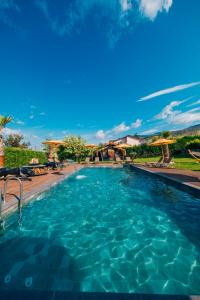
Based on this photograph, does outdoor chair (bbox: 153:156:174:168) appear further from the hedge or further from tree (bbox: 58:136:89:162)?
tree (bbox: 58:136:89:162)

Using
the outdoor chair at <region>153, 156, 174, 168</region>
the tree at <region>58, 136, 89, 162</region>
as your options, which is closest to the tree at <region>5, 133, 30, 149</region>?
the tree at <region>58, 136, 89, 162</region>

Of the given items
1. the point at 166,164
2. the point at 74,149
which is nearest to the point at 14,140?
the point at 74,149

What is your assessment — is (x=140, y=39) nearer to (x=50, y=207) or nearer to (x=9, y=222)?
(x=50, y=207)

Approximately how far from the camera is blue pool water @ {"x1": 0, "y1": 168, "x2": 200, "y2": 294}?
2.73 m

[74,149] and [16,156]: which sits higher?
[74,149]

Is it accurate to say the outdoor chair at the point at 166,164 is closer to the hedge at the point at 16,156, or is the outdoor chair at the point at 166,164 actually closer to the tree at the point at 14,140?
the hedge at the point at 16,156

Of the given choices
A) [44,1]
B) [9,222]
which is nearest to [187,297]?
[9,222]

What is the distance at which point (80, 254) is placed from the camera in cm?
365

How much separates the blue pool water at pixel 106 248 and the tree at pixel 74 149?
23.5 m

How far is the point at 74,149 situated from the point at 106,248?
88.3ft

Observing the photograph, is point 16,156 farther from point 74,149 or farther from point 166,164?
point 74,149

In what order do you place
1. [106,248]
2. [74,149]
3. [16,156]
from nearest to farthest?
[106,248] → [16,156] → [74,149]

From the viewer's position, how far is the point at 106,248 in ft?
12.7

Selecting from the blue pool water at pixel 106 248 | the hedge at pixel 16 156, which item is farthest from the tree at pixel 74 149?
the blue pool water at pixel 106 248
